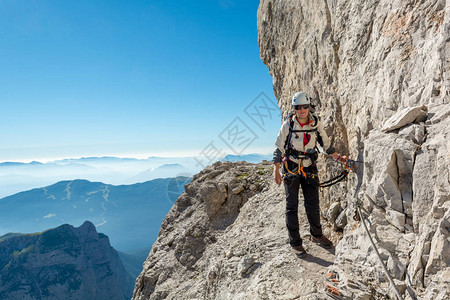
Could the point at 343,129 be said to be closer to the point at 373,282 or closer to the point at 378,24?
the point at 378,24

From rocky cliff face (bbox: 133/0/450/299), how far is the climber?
0.80m

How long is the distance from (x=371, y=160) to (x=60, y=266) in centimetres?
15263

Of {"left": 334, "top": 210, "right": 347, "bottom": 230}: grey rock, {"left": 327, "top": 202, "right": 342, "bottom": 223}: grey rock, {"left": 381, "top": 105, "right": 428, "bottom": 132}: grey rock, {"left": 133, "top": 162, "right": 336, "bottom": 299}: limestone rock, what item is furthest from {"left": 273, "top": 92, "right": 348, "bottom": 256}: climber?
{"left": 381, "top": 105, "right": 428, "bottom": 132}: grey rock

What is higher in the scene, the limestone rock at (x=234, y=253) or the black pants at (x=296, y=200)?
the black pants at (x=296, y=200)

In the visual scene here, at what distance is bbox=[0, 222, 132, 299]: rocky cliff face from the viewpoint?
358 ft

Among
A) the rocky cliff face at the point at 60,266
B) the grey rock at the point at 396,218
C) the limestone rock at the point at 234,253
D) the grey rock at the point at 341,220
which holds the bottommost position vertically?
the rocky cliff face at the point at 60,266

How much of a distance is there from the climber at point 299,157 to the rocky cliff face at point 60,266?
143 m

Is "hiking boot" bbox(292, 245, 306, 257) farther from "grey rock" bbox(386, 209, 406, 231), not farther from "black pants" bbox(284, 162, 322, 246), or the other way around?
"grey rock" bbox(386, 209, 406, 231)

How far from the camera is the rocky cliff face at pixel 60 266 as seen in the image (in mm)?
109125

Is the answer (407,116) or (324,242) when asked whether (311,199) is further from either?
(407,116)

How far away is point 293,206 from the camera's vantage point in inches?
290

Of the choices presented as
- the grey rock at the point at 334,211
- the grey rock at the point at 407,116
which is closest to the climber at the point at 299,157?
the grey rock at the point at 334,211

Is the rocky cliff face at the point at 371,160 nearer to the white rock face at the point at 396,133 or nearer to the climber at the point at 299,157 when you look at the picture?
the white rock face at the point at 396,133

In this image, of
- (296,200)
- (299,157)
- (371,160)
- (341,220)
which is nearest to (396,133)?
(371,160)
